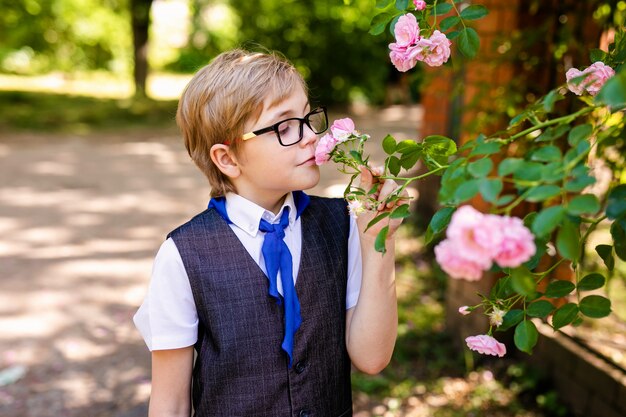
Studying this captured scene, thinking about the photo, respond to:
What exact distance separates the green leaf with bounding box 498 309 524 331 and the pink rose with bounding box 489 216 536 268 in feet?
1.78

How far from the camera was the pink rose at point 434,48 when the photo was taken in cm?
132

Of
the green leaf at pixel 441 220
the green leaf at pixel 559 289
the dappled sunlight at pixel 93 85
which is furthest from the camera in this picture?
the dappled sunlight at pixel 93 85

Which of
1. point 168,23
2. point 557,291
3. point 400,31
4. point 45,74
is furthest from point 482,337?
point 168,23

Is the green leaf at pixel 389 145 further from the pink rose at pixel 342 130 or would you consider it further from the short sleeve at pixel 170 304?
the short sleeve at pixel 170 304

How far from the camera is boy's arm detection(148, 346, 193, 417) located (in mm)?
1526

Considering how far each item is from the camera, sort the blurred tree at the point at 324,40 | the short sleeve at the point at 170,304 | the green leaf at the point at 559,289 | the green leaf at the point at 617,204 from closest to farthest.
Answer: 1. the green leaf at the point at 617,204
2. the green leaf at the point at 559,289
3. the short sleeve at the point at 170,304
4. the blurred tree at the point at 324,40

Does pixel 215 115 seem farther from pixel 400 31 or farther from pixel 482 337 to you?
pixel 482 337

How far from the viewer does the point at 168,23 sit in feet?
74.7

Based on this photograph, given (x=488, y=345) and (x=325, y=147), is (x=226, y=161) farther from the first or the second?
(x=488, y=345)

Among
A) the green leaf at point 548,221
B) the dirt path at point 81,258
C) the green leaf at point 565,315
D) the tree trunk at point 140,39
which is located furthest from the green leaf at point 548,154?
the tree trunk at point 140,39

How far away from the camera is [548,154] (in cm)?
92

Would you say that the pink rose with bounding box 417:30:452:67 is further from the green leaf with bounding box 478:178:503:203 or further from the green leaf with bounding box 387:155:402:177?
the green leaf with bounding box 478:178:503:203

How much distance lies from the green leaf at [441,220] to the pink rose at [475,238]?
0.34 meters

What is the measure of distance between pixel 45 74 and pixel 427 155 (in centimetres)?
1819
